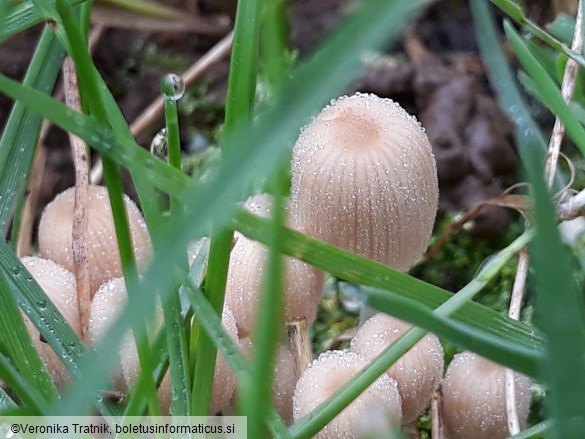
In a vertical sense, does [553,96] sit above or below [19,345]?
above

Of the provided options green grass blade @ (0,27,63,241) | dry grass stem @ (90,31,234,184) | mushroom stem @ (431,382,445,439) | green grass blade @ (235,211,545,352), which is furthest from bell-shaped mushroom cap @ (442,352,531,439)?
dry grass stem @ (90,31,234,184)

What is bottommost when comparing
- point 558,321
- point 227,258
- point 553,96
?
point 558,321

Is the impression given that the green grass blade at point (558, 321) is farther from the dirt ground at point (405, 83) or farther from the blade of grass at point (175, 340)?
the dirt ground at point (405, 83)

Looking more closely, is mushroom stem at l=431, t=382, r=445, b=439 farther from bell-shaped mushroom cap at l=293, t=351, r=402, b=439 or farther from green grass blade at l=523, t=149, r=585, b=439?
green grass blade at l=523, t=149, r=585, b=439

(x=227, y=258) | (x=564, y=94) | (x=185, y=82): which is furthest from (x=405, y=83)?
(x=227, y=258)

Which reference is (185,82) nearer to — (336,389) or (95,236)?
(95,236)
